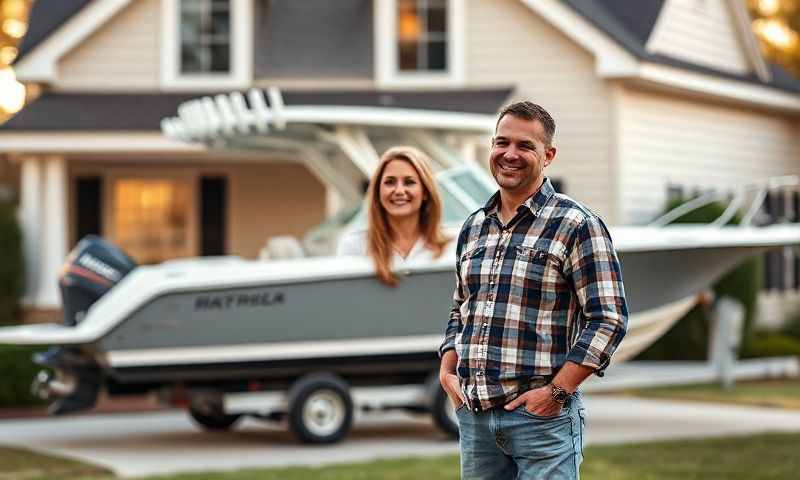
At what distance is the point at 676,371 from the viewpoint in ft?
52.5

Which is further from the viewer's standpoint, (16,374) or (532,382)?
(16,374)

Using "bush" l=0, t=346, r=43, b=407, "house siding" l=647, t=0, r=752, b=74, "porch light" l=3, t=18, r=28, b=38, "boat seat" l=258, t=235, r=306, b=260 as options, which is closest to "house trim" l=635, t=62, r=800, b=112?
"house siding" l=647, t=0, r=752, b=74

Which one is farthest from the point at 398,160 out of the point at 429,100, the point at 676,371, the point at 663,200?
the point at 663,200

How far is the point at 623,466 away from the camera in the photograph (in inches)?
393

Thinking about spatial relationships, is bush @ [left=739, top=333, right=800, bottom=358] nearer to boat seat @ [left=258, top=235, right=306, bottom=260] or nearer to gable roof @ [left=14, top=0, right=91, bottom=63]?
boat seat @ [left=258, top=235, right=306, bottom=260]

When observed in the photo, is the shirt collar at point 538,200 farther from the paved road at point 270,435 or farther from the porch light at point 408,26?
the porch light at point 408,26

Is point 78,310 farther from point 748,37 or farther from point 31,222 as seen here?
point 748,37

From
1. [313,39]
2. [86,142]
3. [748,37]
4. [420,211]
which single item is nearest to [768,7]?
[748,37]

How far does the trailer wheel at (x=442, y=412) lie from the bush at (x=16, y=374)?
17.0 feet

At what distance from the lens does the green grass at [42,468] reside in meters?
10.0

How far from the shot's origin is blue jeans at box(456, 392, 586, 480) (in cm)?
464

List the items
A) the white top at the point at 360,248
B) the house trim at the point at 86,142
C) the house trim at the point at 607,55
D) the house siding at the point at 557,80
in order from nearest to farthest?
1. the white top at the point at 360,248
2. the house trim at the point at 86,142
3. the house trim at the point at 607,55
4. the house siding at the point at 557,80

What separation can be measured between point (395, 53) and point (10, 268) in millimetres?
5547

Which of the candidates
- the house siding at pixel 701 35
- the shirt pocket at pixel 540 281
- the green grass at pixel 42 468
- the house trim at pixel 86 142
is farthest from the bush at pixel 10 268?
the shirt pocket at pixel 540 281
